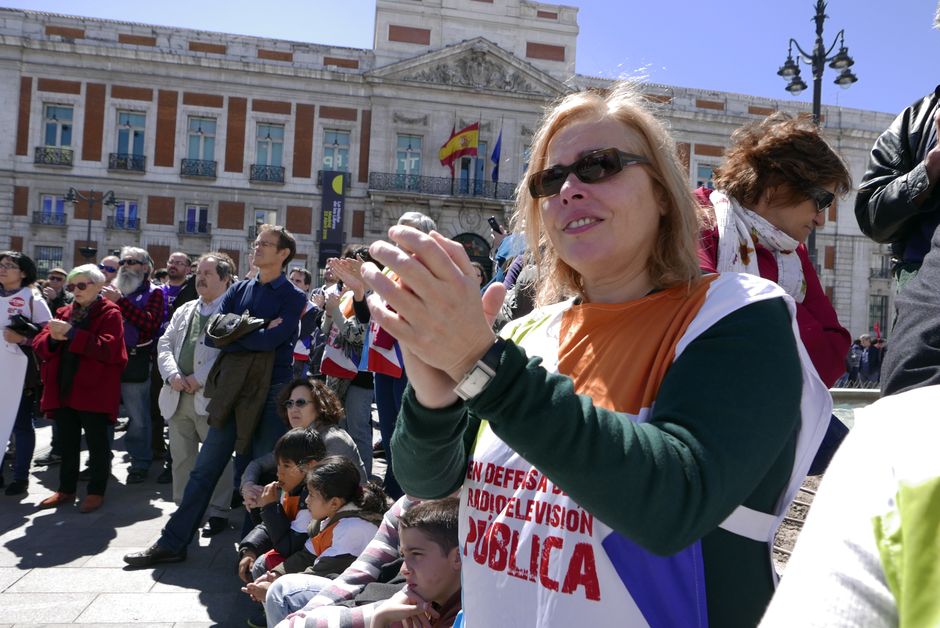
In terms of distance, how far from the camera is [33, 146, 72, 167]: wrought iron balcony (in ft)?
89.3

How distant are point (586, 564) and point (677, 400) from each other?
0.94 feet

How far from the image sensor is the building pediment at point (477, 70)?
29.2m

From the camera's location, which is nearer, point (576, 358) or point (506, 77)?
point (576, 358)

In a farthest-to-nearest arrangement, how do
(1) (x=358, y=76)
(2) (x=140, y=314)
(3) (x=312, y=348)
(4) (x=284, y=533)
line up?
1. (1) (x=358, y=76)
2. (3) (x=312, y=348)
3. (2) (x=140, y=314)
4. (4) (x=284, y=533)

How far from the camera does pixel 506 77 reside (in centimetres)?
2980

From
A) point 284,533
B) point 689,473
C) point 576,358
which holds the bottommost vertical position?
point 284,533

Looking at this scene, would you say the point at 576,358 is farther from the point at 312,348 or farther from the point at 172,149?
the point at 172,149

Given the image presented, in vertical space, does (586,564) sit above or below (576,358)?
below

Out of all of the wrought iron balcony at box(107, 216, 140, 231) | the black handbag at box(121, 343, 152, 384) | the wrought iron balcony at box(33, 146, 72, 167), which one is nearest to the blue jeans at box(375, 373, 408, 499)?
the black handbag at box(121, 343, 152, 384)

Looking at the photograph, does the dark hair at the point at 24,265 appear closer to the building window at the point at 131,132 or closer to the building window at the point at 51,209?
the building window at the point at 51,209

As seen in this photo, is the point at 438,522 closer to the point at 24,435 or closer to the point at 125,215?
the point at 24,435

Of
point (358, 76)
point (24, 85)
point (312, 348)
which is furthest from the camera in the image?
point (358, 76)

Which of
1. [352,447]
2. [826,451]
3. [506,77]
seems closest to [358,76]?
[506,77]

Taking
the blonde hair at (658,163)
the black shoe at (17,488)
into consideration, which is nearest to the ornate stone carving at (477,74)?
the black shoe at (17,488)
